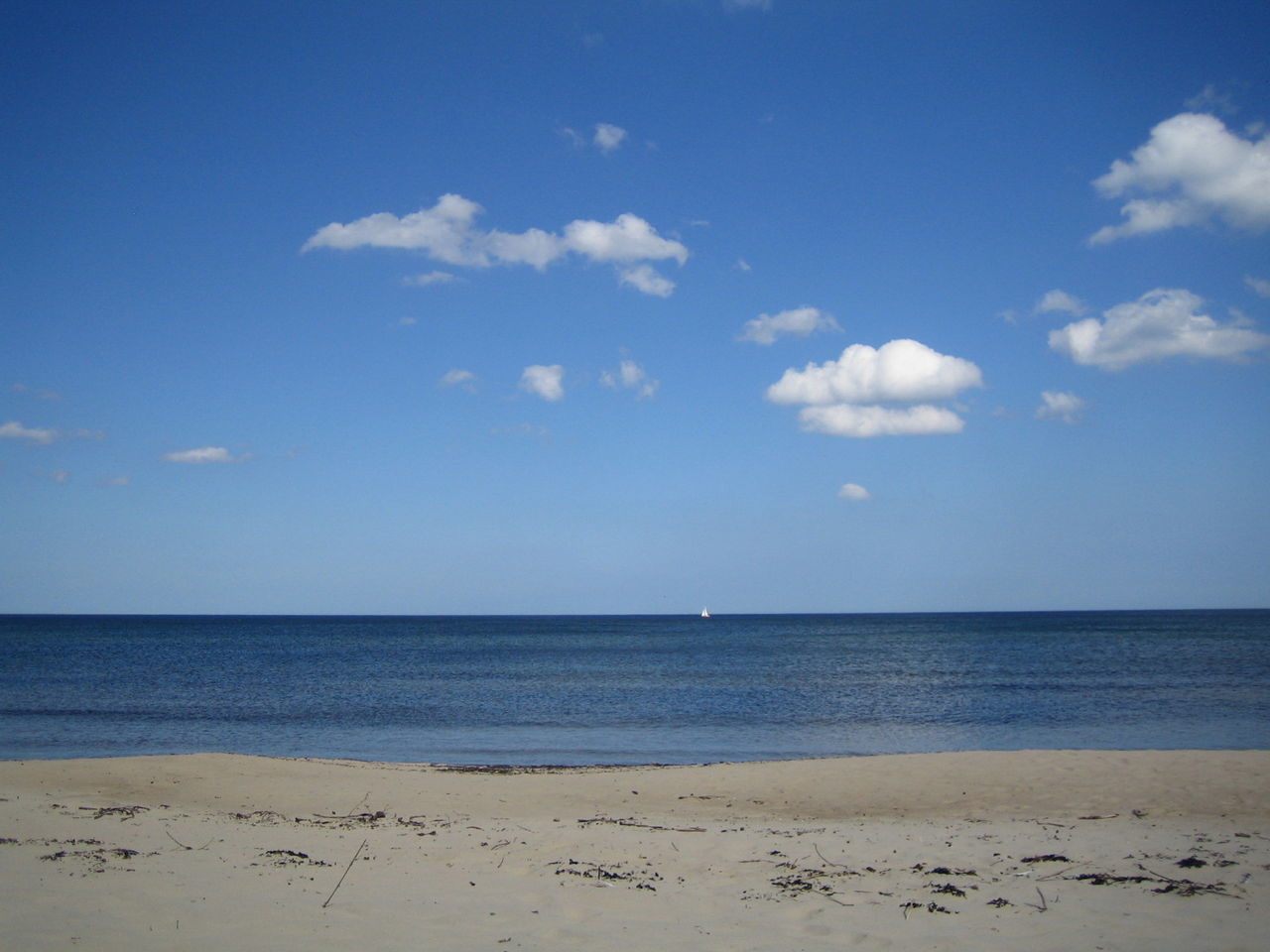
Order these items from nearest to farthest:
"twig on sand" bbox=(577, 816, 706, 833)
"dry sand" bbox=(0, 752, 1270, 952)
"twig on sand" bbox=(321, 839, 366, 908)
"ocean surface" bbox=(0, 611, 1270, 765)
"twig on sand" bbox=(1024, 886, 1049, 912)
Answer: "dry sand" bbox=(0, 752, 1270, 952) → "twig on sand" bbox=(1024, 886, 1049, 912) → "twig on sand" bbox=(321, 839, 366, 908) → "twig on sand" bbox=(577, 816, 706, 833) → "ocean surface" bbox=(0, 611, 1270, 765)

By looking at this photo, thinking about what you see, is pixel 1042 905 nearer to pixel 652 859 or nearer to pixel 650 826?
pixel 652 859

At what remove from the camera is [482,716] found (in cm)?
3175

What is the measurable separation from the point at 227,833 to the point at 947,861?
9235 millimetres

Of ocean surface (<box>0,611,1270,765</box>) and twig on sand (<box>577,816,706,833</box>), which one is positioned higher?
twig on sand (<box>577,816,706,833</box>)

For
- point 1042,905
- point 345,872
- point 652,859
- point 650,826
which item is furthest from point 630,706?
point 1042,905

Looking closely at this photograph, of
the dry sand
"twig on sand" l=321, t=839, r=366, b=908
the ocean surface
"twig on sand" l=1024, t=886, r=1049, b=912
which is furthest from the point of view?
the ocean surface

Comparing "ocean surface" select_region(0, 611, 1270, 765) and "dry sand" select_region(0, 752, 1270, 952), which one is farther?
"ocean surface" select_region(0, 611, 1270, 765)

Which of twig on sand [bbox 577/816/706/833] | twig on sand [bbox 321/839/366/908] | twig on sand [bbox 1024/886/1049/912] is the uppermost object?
twig on sand [bbox 1024/886/1049/912]

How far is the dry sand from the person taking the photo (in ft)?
24.1

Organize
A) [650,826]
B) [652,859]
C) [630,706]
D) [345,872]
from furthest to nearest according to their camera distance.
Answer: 1. [630,706]
2. [650,826]
3. [652,859]
4. [345,872]

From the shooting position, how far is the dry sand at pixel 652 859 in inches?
289

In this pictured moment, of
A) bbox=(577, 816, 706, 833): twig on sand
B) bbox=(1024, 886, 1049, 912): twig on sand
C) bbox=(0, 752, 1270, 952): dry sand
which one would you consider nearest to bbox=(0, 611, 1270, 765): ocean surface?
bbox=(0, 752, 1270, 952): dry sand

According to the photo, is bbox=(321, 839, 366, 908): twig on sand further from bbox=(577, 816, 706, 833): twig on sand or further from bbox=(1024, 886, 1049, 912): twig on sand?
bbox=(1024, 886, 1049, 912): twig on sand

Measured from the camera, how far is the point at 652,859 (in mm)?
10414
